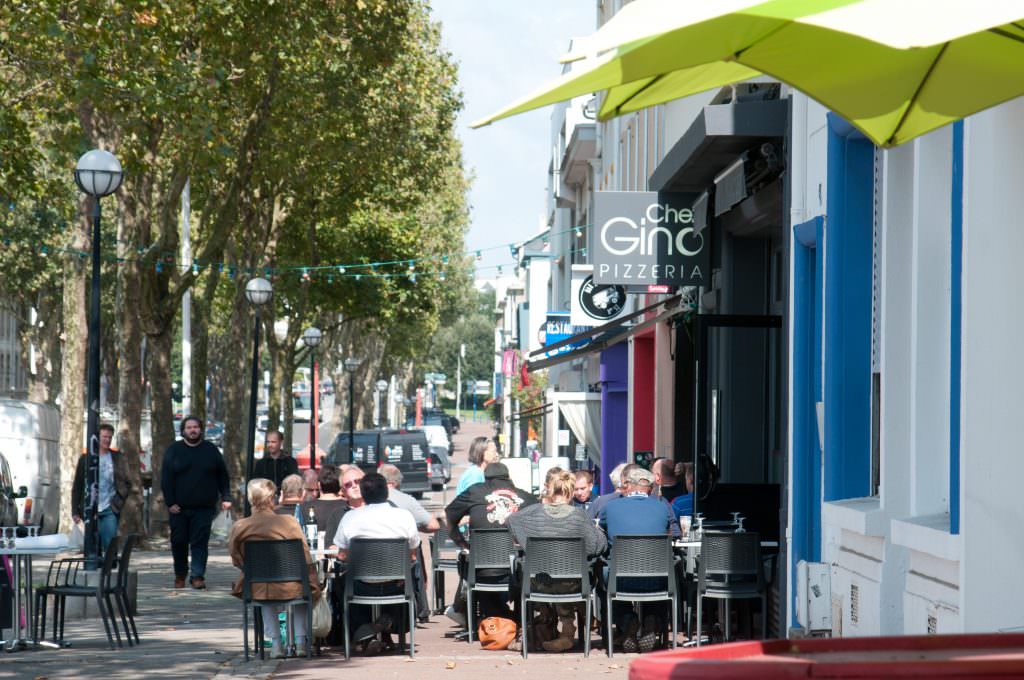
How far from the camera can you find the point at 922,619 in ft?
25.9

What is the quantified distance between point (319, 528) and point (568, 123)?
42.6 meters

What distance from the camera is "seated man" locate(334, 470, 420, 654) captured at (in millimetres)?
12477

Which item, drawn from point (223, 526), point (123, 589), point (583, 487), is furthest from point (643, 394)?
point (123, 589)

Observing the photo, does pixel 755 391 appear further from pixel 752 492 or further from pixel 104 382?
pixel 104 382

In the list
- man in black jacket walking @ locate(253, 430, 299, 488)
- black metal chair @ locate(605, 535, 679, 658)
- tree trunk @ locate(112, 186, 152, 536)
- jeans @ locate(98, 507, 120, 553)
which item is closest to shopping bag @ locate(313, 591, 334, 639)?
black metal chair @ locate(605, 535, 679, 658)

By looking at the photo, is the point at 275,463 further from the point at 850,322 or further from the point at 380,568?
the point at 850,322

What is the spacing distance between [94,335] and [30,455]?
1374cm

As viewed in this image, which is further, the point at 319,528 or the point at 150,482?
the point at 150,482

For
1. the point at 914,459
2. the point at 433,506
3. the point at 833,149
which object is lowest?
the point at 433,506

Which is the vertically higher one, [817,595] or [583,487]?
[583,487]

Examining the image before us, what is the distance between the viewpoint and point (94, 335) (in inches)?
594

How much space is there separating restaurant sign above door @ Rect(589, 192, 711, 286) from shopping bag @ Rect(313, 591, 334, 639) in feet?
20.4

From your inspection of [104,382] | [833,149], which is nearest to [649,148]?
[833,149]

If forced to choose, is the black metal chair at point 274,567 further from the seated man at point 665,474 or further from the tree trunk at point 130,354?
the tree trunk at point 130,354
